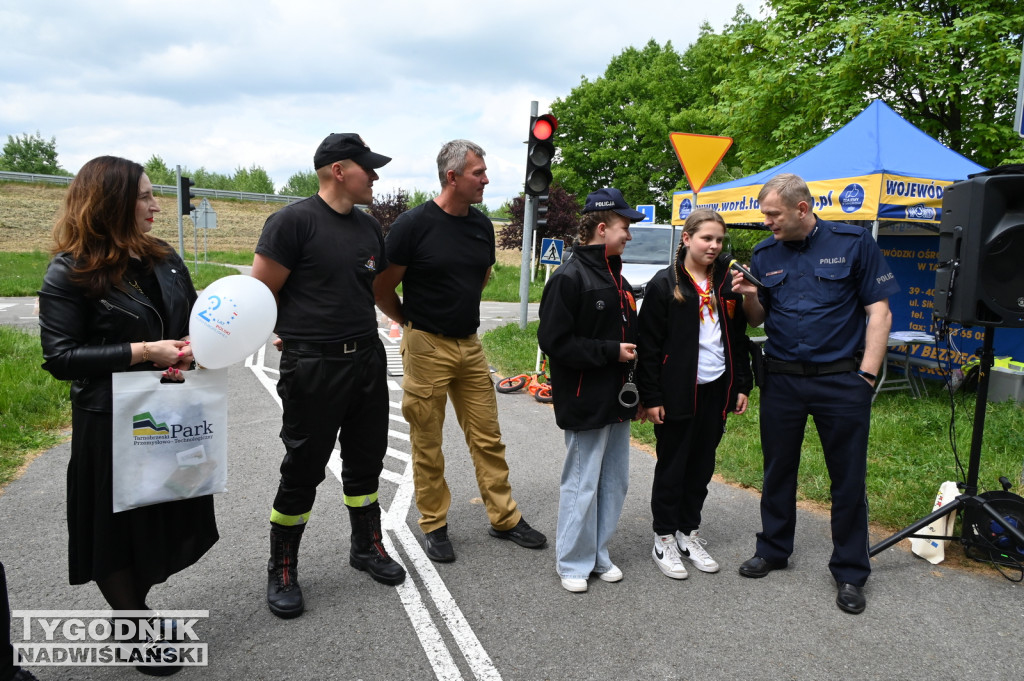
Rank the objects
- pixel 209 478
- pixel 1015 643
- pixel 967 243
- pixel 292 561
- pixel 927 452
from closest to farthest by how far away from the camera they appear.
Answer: pixel 209 478
pixel 1015 643
pixel 292 561
pixel 967 243
pixel 927 452

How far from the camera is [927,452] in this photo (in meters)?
5.33

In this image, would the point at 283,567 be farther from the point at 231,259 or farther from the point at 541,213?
the point at 231,259

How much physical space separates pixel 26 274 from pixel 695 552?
1031 inches

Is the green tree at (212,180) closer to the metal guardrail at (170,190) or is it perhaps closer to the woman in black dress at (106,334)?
the metal guardrail at (170,190)

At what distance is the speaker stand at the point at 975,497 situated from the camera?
11.6ft

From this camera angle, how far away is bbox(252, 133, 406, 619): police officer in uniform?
3.00m

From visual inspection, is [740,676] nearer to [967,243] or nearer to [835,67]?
[967,243]

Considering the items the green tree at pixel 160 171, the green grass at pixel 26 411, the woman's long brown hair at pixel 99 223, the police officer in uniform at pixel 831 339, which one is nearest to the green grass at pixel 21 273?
the green grass at pixel 26 411

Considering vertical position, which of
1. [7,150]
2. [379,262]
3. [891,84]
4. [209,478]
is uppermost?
[7,150]

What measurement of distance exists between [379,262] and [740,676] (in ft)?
8.09

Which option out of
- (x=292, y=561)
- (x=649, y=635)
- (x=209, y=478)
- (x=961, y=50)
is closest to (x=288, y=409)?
(x=209, y=478)

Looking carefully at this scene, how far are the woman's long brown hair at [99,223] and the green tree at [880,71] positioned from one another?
502 inches

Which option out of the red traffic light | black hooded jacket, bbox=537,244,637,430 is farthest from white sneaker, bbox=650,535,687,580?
the red traffic light

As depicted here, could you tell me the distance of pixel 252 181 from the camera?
87.6 meters
